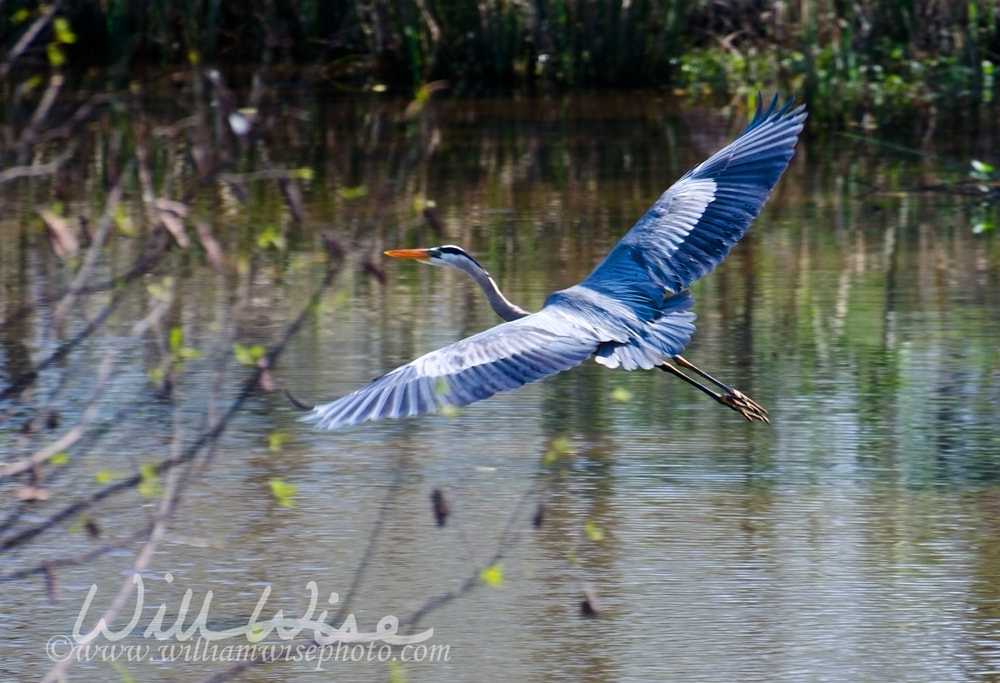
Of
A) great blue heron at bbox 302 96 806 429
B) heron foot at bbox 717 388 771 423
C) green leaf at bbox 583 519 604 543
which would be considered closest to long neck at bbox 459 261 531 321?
A: great blue heron at bbox 302 96 806 429

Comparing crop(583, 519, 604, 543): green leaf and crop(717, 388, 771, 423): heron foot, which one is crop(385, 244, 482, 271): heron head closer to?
crop(717, 388, 771, 423): heron foot

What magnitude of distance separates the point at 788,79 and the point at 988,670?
1065cm

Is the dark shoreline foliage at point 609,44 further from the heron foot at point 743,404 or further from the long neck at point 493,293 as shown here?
the long neck at point 493,293

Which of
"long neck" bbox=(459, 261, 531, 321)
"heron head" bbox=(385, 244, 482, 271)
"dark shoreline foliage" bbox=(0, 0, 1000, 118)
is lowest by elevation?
"long neck" bbox=(459, 261, 531, 321)

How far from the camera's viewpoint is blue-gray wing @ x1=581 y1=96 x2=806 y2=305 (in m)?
5.63

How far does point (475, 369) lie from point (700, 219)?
1.59 metres

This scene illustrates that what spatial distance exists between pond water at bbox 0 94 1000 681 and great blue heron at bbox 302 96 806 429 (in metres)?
0.35

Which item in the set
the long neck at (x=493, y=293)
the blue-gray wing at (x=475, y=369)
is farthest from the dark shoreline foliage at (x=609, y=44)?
the blue-gray wing at (x=475, y=369)

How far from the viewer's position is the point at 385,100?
14656 millimetres

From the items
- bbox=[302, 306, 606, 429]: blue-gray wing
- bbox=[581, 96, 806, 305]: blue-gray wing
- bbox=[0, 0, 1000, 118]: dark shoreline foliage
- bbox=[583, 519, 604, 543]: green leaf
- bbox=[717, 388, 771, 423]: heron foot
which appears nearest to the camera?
bbox=[583, 519, 604, 543]: green leaf

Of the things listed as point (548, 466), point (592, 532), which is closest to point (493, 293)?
point (548, 466)

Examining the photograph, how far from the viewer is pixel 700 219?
Result: 581 cm

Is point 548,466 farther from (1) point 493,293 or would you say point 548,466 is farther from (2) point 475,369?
(2) point 475,369

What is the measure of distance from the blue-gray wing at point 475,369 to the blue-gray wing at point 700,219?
515 mm
